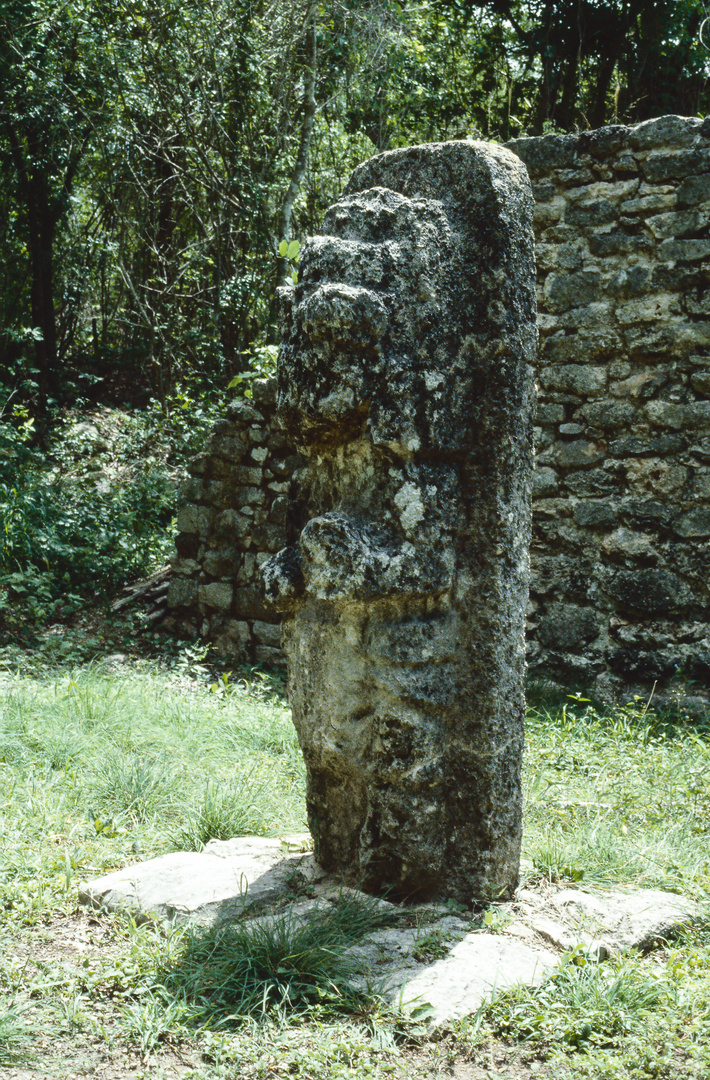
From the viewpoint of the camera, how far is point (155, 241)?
10.0 m

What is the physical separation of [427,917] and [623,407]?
3591 mm

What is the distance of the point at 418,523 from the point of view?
2398 millimetres

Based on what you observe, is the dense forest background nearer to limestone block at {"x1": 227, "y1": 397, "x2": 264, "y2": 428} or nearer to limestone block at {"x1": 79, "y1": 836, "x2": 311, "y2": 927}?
limestone block at {"x1": 227, "y1": 397, "x2": 264, "y2": 428}

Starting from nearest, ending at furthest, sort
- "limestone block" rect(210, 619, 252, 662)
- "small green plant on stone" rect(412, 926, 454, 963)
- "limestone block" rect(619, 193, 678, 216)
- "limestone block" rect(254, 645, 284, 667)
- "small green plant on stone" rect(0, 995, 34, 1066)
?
"small green plant on stone" rect(0, 995, 34, 1066)
"small green plant on stone" rect(412, 926, 454, 963)
"limestone block" rect(619, 193, 678, 216)
"limestone block" rect(254, 645, 284, 667)
"limestone block" rect(210, 619, 252, 662)

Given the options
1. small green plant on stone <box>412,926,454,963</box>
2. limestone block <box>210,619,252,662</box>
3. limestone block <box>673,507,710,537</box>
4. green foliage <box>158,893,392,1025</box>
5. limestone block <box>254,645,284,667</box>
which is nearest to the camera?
green foliage <box>158,893,392,1025</box>

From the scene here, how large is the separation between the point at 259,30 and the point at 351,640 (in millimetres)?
8442

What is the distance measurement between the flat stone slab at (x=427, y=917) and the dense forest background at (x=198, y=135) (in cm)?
488

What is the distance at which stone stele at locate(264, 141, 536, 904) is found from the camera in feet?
7.84

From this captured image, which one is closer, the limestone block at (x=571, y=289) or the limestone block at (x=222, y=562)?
the limestone block at (x=571, y=289)

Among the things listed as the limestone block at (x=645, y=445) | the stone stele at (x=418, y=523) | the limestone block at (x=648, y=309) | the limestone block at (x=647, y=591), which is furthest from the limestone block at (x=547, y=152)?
the stone stele at (x=418, y=523)

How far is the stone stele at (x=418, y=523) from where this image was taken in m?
2.39

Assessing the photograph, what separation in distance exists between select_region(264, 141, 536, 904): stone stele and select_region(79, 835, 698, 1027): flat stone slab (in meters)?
0.14

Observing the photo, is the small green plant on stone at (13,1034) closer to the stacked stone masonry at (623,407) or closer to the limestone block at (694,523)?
the stacked stone masonry at (623,407)

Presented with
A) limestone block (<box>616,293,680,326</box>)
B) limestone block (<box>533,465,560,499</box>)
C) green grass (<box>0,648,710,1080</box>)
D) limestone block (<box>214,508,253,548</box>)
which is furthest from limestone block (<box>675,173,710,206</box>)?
limestone block (<box>214,508,253,548</box>)
